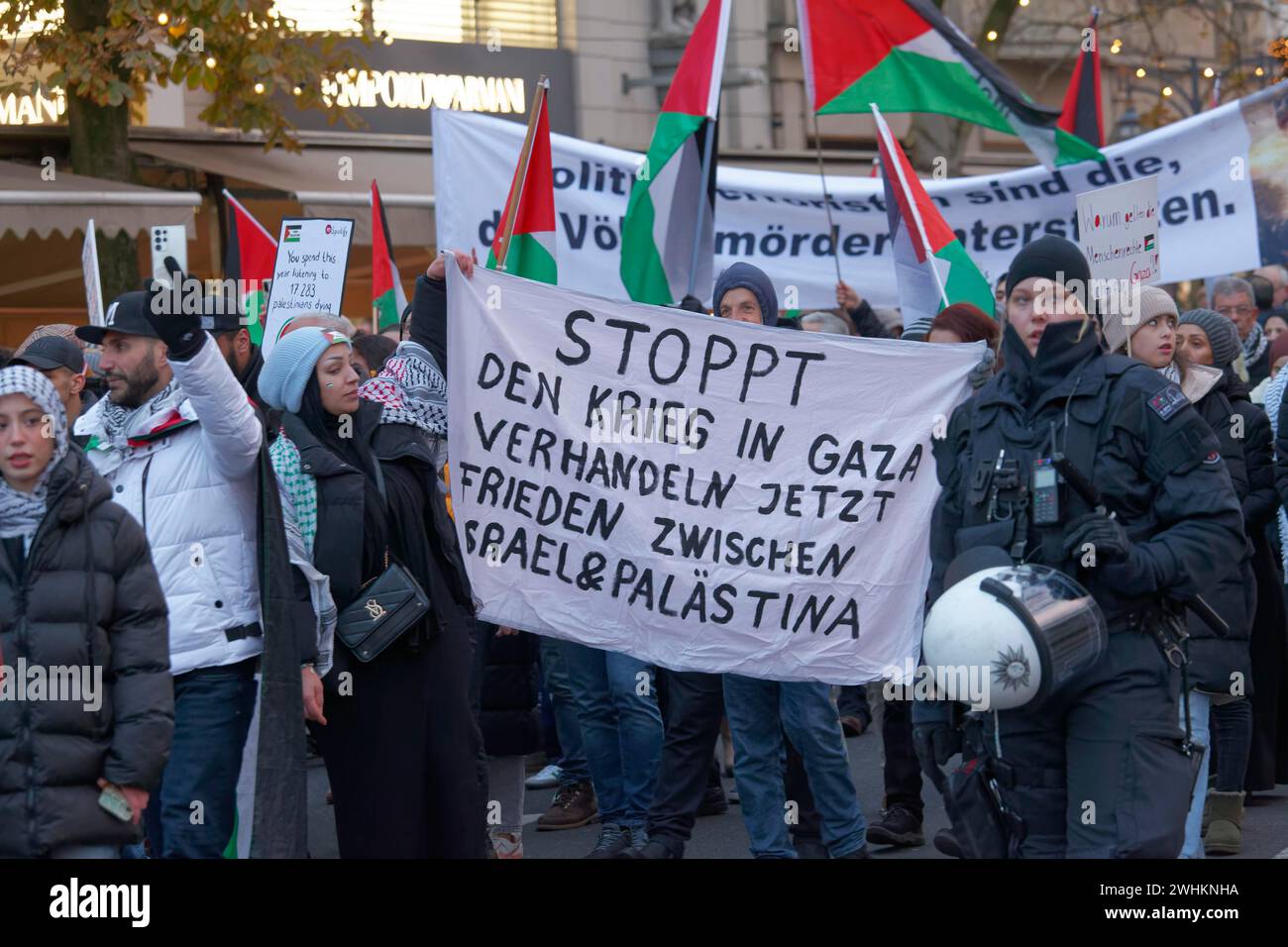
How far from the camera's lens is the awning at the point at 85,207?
12.8 metres

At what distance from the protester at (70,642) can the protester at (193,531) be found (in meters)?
0.52

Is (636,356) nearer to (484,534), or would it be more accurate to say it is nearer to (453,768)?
(484,534)

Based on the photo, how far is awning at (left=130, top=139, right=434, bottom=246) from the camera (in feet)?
46.8

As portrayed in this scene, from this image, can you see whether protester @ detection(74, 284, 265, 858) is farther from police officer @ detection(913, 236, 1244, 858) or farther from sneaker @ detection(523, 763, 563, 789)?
sneaker @ detection(523, 763, 563, 789)

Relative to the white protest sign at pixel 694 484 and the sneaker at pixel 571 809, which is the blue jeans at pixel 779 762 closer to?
the white protest sign at pixel 694 484

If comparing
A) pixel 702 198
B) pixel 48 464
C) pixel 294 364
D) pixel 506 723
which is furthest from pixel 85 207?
pixel 48 464

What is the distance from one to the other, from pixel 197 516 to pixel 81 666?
0.85 m

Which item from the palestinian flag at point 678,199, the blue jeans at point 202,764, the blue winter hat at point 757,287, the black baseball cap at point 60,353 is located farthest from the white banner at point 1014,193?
the blue jeans at point 202,764

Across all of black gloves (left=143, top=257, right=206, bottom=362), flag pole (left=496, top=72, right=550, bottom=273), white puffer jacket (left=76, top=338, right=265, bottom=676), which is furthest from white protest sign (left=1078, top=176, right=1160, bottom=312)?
black gloves (left=143, top=257, right=206, bottom=362)

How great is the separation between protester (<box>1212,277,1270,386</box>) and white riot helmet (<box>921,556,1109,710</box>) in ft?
18.8

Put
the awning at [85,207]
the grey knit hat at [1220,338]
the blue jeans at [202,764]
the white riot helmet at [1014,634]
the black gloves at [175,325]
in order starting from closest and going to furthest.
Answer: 1. the white riot helmet at [1014,634]
2. the black gloves at [175,325]
3. the blue jeans at [202,764]
4. the grey knit hat at [1220,338]
5. the awning at [85,207]

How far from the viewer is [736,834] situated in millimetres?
7781

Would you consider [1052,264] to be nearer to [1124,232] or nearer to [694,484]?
[694,484]

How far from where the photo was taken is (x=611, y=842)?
7.22 m
